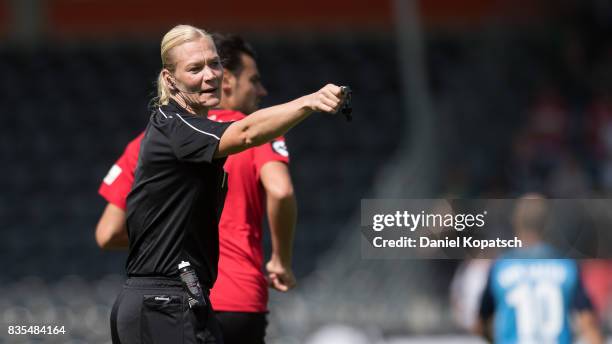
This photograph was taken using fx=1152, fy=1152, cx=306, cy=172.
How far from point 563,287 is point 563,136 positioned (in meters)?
5.38

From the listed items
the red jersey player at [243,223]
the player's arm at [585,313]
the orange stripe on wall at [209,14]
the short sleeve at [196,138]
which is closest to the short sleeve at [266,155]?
the red jersey player at [243,223]

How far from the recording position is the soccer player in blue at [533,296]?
554cm

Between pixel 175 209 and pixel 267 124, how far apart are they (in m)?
0.43

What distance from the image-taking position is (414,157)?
9.70m

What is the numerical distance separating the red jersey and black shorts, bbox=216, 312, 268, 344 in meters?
0.02

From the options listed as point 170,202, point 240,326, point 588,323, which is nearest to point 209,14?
point 588,323

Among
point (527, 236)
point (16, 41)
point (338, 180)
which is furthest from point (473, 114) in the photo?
point (16, 41)

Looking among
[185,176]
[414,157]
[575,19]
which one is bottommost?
[185,176]

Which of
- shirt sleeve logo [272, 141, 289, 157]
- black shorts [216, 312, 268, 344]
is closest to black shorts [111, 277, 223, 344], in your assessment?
black shorts [216, 312, 268, 344]

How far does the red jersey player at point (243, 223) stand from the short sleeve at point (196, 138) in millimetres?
1096

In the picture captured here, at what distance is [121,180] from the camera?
15.2 feet

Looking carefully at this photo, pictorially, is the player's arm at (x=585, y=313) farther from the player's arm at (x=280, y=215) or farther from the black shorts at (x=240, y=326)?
the black shorts at (x=240, y=326)

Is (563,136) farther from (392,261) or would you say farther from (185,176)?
(185,176)

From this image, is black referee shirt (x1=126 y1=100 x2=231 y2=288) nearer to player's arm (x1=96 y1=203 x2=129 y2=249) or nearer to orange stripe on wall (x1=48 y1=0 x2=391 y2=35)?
player's arm (x1=96 y1=203 x2=129 y2=249)
